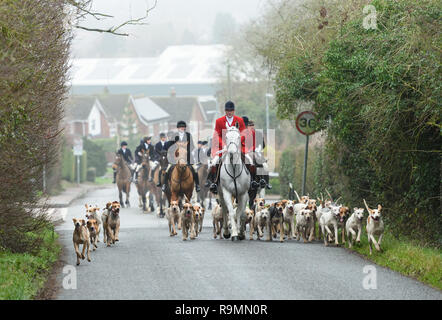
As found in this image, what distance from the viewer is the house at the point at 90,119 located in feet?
346

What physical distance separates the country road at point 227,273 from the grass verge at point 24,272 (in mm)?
326

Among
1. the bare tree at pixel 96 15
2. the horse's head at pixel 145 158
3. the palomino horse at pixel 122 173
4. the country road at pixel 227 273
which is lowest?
the country road at pixel 227 273

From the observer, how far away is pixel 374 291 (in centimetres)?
1184

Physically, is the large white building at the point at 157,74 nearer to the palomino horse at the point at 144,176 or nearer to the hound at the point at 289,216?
the palomino horse at the point at 144,176

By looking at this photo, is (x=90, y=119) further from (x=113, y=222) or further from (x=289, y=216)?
(x=113, y=222)

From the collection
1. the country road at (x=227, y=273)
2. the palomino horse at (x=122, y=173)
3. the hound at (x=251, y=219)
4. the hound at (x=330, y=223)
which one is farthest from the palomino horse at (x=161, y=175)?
the hound at (x=330, y=223)

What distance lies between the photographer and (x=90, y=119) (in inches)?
A: 4230

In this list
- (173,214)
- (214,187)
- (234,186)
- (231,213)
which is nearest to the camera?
(231,213)

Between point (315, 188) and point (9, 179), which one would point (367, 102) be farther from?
point (315, 188)

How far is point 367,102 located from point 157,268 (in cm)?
603

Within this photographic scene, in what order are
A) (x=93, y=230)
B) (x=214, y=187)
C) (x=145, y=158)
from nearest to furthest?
(x=93, y=230) < (x=214, y=187) < (x=145, y=158)

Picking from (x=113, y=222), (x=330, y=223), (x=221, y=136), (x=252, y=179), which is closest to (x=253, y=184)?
(x=252, y=179)

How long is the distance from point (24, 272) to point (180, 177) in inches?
364

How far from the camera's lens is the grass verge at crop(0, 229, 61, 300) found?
1148cm
